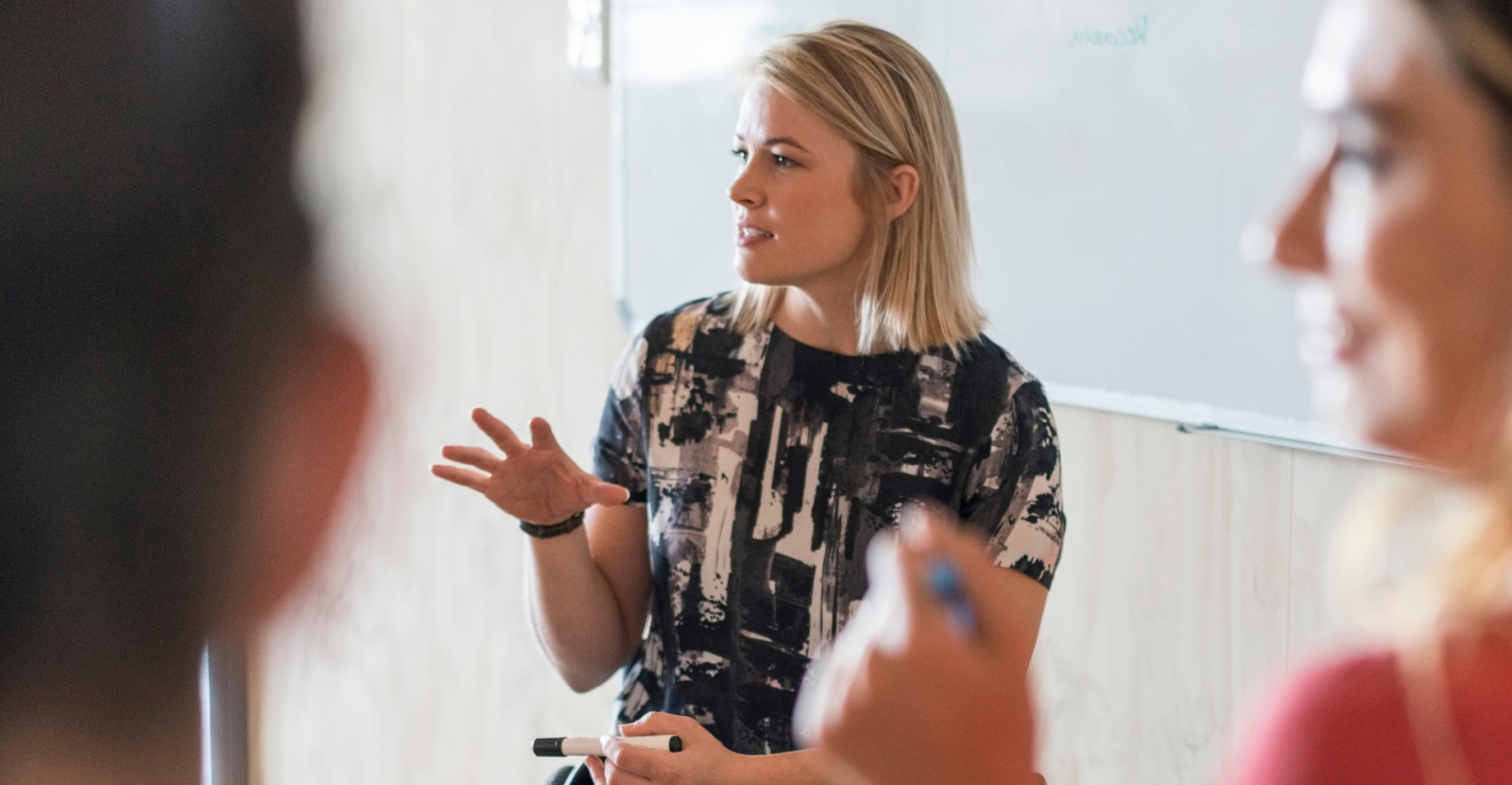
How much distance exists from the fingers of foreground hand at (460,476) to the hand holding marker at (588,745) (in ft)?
0.84

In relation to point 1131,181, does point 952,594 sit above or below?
below

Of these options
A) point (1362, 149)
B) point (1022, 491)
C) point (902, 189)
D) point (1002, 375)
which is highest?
point (902, 189)

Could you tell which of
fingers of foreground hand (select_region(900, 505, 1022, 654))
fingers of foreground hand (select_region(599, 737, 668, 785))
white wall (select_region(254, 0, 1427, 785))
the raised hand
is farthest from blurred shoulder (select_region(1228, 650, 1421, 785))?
white wall (select_region(254, 0, 1427, 785))

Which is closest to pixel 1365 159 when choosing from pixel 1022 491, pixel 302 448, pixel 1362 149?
pixel 1362 149

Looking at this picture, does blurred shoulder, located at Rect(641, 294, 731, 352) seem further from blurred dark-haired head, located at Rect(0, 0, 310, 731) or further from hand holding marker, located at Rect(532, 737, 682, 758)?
blurred dark-haired head, located at Rect(0, 0, 310, 731)

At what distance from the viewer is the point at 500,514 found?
8.52 feet

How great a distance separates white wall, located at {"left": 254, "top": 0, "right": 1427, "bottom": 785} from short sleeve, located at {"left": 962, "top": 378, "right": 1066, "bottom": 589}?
32 cm

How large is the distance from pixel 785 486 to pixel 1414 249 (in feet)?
3.09

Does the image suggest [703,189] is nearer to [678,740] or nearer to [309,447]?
[678,740]

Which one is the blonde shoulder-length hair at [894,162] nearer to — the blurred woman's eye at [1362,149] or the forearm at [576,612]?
the forearm at [576,612]

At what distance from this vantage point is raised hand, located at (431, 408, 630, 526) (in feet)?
4.24

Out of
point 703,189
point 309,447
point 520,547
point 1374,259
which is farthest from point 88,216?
point 520,547

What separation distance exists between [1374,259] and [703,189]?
1708mm

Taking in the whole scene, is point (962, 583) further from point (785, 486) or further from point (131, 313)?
point (785, 486)
